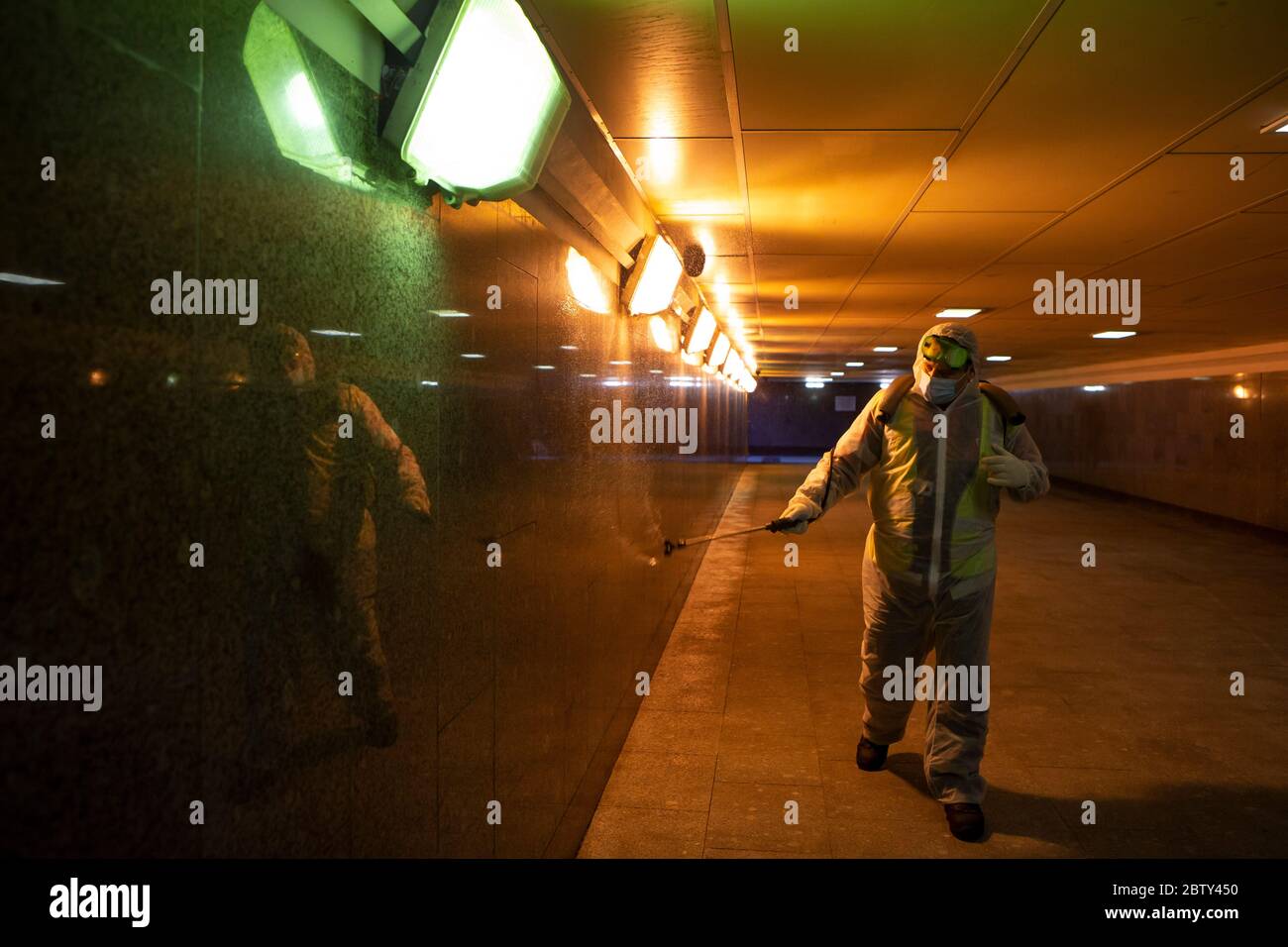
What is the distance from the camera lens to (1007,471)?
3.60 m

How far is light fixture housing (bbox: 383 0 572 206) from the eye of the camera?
5.76 feet

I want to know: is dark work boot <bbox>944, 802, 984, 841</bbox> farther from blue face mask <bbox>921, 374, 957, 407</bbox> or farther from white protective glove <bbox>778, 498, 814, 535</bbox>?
blue face mask <bbox>921, 374, 957, 407</bbox>

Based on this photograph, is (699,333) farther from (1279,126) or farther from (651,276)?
(1279,126)

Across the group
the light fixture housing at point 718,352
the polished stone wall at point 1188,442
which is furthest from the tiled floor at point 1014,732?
the polished stone wall at point 1188,442

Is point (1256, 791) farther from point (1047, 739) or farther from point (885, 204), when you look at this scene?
point (885, 204)

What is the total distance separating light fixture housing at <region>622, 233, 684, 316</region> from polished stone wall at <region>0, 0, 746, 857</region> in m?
2.33

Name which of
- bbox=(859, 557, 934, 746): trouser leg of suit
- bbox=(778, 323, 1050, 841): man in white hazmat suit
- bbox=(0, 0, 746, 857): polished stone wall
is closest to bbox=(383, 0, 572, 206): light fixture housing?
bbox=(0, 0, 746, 857): polished stone wall

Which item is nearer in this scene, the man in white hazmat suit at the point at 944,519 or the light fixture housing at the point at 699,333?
the man in white hazmat suit at the point at 944,519

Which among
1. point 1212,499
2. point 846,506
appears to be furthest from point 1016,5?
point 1212,499

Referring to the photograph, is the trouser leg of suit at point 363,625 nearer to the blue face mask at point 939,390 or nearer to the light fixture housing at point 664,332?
the blue face mask at point 939,390

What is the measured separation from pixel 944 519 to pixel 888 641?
2.09 ft

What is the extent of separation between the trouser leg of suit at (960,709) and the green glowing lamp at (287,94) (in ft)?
10.1

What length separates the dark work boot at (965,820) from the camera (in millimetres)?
3439

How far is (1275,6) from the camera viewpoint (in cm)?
238
